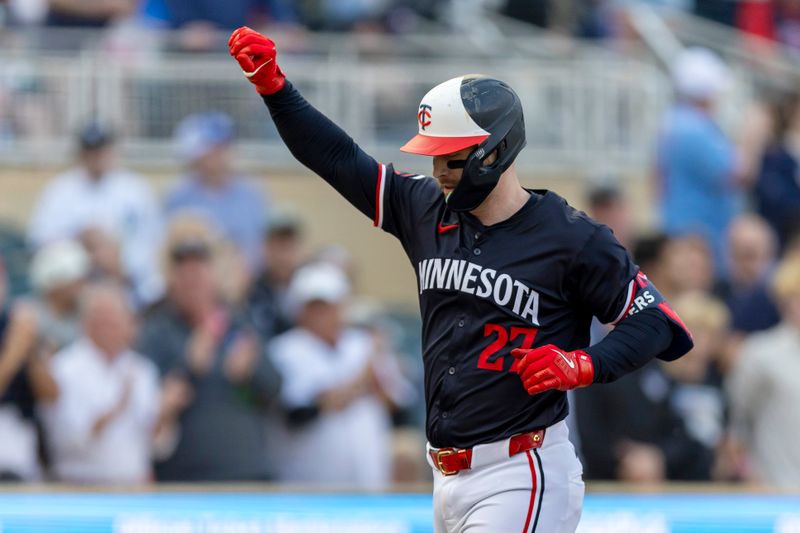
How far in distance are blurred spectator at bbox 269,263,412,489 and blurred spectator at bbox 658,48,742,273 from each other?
2.89m

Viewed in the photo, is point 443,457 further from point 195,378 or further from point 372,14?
point 372,14

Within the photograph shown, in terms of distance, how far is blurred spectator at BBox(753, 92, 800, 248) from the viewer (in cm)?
1119

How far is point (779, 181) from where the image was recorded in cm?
1128

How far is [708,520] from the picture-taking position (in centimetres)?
782

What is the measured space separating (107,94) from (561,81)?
11.9ft

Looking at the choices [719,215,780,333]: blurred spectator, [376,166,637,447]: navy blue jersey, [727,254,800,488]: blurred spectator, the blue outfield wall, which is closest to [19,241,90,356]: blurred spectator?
the blue outfield wall

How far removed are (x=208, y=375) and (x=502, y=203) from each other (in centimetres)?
378

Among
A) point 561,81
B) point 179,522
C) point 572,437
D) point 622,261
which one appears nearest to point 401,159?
point 561,81

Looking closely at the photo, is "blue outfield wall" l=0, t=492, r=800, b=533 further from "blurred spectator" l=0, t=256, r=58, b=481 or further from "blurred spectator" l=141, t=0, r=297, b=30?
"blurred spectator" l=141, t=0, r=297, b=30

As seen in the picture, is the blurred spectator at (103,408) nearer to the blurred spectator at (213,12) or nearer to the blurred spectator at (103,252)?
the blurred spectator at (103,252)

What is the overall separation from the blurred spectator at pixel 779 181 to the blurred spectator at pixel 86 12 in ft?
16.3

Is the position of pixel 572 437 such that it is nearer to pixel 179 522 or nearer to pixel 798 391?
pixel 798 391

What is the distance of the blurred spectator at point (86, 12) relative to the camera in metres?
11.6

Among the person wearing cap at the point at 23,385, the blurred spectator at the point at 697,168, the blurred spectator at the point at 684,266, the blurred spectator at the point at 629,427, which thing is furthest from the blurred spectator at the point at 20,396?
the blurred spectator at the point at 697,168
